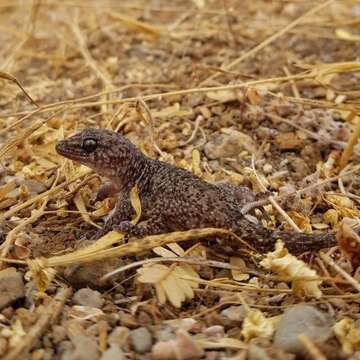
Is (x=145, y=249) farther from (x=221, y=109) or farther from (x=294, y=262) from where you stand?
(x=221, y=109)

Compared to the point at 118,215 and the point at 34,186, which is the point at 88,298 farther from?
the point at 34,186

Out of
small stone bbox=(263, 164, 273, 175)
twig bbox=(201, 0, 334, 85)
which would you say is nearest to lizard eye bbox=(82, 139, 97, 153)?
small stone bbox=(263, 164, 273, 175)

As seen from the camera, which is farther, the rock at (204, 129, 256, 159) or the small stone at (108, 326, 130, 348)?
the rock at (204, 129, 256, 159)

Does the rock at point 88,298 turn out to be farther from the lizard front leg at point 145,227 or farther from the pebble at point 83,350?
the lizard front leg at point 145,227

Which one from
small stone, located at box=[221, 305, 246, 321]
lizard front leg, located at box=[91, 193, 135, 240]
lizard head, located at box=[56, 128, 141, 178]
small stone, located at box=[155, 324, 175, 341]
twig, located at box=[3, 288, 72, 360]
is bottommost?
small stone, located at box=[221, 305, 246, 321]

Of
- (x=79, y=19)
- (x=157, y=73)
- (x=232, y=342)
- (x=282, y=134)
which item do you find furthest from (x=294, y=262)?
(x=79, y=19)

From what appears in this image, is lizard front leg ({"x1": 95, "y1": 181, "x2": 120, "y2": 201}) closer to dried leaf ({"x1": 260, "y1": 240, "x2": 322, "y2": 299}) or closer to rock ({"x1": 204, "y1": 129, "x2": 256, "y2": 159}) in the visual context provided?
rock ({"x1": 204, "y1": 129, "x2": 256, "y2": 159})

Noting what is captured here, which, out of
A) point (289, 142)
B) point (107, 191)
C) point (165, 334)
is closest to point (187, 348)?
point (165, 334)
